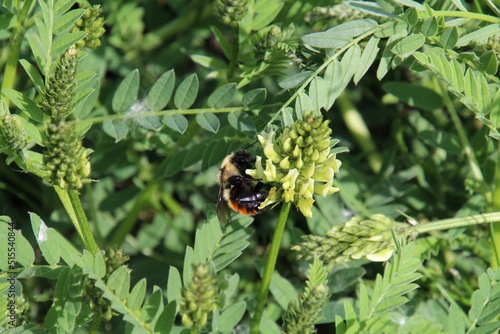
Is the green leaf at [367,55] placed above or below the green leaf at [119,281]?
above

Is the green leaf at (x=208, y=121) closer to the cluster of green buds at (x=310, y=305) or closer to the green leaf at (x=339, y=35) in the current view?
the green leaf at (x=339, y=35)

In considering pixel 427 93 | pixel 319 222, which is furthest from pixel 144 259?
pixel 427 93

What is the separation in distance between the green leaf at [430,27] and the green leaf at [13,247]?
69.5 inches

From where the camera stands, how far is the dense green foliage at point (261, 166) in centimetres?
204

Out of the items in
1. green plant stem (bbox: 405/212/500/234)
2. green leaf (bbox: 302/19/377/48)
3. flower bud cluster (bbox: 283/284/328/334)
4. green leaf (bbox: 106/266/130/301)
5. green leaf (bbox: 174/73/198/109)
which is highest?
green leaf (bbox: 302/19/377/48)

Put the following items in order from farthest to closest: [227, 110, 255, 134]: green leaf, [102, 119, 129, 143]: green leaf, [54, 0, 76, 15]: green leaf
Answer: [102, 119, 129, 143]: green leaf
[227, 110, 255, 134]: green leaf
[54, 0, 76, 15]: green leaf

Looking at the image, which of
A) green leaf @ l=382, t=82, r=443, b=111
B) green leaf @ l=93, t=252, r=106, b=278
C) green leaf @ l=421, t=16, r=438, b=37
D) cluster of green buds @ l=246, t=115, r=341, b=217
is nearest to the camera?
cluster of green buds @ l=246, t=115, r=341, b=217

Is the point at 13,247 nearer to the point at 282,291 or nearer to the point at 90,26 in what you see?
the point at 90,26

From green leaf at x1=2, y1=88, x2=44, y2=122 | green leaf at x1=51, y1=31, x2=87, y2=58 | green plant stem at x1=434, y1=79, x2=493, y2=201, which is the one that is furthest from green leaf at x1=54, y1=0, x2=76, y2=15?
green plant stem at x1=434, y1=79, x2=493, y2=201

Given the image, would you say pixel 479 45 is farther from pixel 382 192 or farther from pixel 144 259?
pixel 144 259

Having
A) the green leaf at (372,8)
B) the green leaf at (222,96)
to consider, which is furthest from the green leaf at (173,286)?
the green leaf at (372,8)

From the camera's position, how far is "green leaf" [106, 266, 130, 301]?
199cm

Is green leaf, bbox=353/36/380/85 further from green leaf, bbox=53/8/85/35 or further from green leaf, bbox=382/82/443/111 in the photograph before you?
green leaf, bbox=53/8/85/35

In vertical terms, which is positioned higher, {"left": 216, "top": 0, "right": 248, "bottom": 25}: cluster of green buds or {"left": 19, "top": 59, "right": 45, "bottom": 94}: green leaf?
{"left": 19, "top": 59, "right": 45, "bottom": 94}: green leaf
